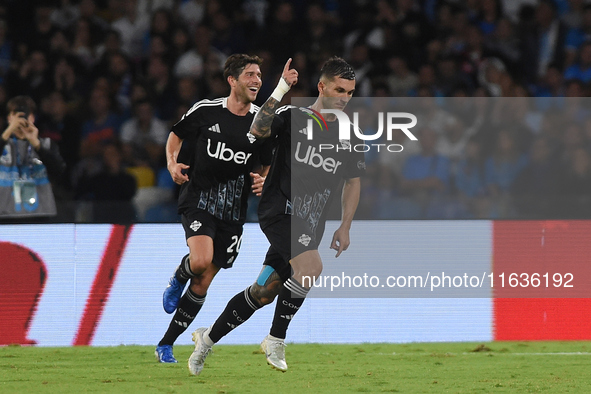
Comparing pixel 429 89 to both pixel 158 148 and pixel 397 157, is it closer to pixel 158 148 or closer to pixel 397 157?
pixel 397 157

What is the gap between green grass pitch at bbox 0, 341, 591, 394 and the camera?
486 cm

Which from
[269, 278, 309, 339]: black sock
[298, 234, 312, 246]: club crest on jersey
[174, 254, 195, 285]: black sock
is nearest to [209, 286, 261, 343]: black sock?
[269, 278, 309, 339]: black sock

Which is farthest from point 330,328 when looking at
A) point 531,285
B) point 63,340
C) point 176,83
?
point 176,83

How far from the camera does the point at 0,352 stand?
6.24 metres

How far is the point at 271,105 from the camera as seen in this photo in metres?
4.79

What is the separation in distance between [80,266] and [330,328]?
2024mm

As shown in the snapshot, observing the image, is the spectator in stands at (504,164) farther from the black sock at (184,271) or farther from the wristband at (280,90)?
the wristband at (280,90)

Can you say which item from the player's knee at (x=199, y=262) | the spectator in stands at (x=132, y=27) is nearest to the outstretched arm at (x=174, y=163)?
the player's knee at (x=199, y=262)

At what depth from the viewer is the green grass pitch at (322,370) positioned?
15.9 ft

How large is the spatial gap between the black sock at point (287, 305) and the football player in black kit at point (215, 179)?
741mm

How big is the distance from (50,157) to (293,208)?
8.46 feet

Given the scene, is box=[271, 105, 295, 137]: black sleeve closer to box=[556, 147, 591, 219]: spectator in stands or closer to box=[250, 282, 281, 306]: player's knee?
box=[250, 282, 281, 306]: player's knee

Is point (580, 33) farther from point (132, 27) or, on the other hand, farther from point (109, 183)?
point (109, 183)

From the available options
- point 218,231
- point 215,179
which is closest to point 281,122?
point 215,179
